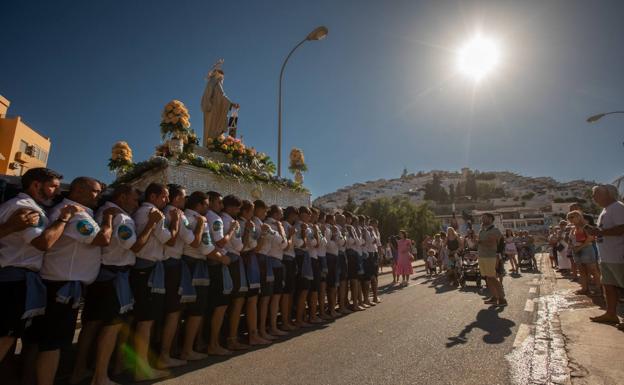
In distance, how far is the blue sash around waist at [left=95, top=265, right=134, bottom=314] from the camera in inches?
130

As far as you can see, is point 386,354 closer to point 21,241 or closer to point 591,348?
point 591,348

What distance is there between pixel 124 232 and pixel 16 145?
3521cm

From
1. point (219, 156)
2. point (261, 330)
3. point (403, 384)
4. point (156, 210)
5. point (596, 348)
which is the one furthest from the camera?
point (219, 156)

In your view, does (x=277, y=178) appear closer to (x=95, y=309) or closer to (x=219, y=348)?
(x=219, y=348)

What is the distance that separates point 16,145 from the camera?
28.9 metres

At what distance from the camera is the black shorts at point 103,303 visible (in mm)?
3279

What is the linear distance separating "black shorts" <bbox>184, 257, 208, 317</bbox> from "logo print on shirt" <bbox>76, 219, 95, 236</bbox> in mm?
1251

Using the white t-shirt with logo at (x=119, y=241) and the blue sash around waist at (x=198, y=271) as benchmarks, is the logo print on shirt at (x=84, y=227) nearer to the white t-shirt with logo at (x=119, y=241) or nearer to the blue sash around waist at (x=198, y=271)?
the white t-shirt with logo at (x=119, y=241)

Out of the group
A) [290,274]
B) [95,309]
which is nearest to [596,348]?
[290,274]

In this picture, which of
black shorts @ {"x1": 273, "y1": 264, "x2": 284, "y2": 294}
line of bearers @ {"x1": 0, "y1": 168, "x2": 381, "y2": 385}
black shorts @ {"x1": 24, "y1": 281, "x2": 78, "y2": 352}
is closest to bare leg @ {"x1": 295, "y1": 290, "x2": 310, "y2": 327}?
line of bearers @ {"x1": 0, "y1": 168, "x2": 381, "y2": 385}

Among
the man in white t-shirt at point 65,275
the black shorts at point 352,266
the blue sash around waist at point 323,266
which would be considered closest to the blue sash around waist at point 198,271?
the man in white t-shirt at point 65,275

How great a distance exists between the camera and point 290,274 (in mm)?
5582

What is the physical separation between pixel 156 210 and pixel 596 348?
5415 mm

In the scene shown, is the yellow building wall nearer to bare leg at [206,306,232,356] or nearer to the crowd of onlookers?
bare leg at [206,306,232,356]
